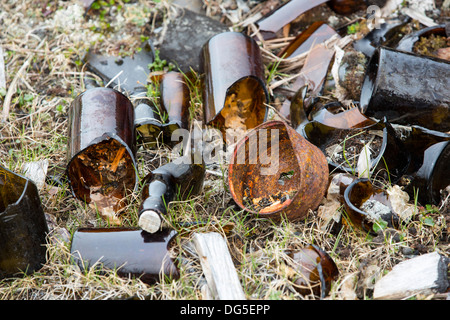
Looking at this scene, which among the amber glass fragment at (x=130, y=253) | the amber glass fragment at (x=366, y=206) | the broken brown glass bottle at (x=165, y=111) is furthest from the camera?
the broken brown glass bottle at (x=165, y=111)

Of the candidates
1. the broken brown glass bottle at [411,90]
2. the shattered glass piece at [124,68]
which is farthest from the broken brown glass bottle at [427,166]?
the shattered glass piece at [124,68]

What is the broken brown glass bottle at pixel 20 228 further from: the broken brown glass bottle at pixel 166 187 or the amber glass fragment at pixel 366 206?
the amber glass fragment at pixel 366 206

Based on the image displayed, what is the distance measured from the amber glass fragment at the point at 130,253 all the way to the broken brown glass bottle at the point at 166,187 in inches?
2.9

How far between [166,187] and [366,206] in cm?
112

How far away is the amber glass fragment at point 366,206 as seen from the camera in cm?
243

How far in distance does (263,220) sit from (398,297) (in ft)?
2.72

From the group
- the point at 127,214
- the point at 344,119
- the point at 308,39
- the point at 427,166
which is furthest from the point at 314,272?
the point at 308,39

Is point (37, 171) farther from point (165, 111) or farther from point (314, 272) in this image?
point (314, 272)

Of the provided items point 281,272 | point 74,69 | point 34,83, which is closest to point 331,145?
point 281,272

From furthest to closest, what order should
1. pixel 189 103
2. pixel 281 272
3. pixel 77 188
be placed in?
pixel 189 103 → pixel 77 188 → pixel 281 272

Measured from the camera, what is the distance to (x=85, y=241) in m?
2.37

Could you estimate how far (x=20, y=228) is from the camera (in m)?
2.26

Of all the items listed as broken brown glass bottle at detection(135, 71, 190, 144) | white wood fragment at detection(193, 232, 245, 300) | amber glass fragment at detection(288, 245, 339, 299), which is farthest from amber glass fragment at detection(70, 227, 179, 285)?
broken brown glass bottle at detection(135, 71, 190, 144)
